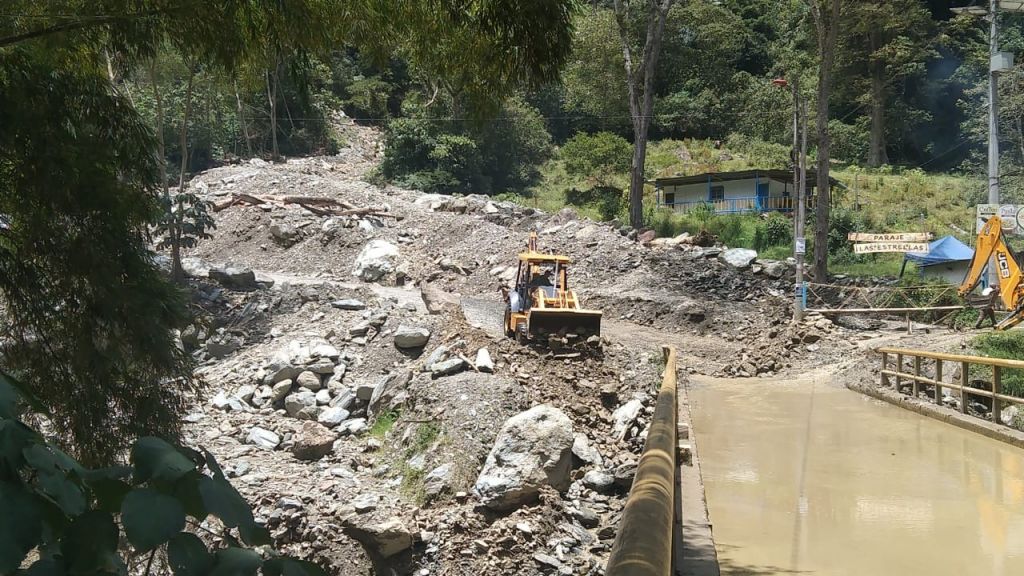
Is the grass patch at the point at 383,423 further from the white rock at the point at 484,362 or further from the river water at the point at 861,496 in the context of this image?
the river water at the point at 861,496

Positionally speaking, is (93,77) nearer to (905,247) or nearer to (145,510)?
(145,510)

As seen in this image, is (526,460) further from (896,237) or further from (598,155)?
(598,155)

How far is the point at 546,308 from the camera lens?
596 inches

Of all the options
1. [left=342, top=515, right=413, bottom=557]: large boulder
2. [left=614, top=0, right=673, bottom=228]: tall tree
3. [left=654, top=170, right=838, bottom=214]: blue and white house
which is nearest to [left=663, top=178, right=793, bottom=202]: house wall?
[left=654, top=170, right=838, bottom=214]: blue and white house

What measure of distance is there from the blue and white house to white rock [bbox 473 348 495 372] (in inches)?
1105

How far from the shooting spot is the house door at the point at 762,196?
1559 inches

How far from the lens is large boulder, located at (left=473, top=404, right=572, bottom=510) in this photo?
905cm

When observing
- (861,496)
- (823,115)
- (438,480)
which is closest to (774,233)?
(823,115)

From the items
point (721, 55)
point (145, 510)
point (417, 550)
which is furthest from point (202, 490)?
point (721, 55)

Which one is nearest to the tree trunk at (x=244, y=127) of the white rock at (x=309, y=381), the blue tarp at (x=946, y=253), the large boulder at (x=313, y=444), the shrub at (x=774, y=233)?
the shrub at (x=774, y=233)

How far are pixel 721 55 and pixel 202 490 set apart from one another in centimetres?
5743

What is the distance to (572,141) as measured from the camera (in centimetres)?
4412

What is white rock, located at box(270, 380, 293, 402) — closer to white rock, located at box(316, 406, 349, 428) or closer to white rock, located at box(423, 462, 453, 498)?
white rock, located at box(316, 406, 349, 428)

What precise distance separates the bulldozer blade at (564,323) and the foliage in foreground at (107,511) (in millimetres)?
13313
